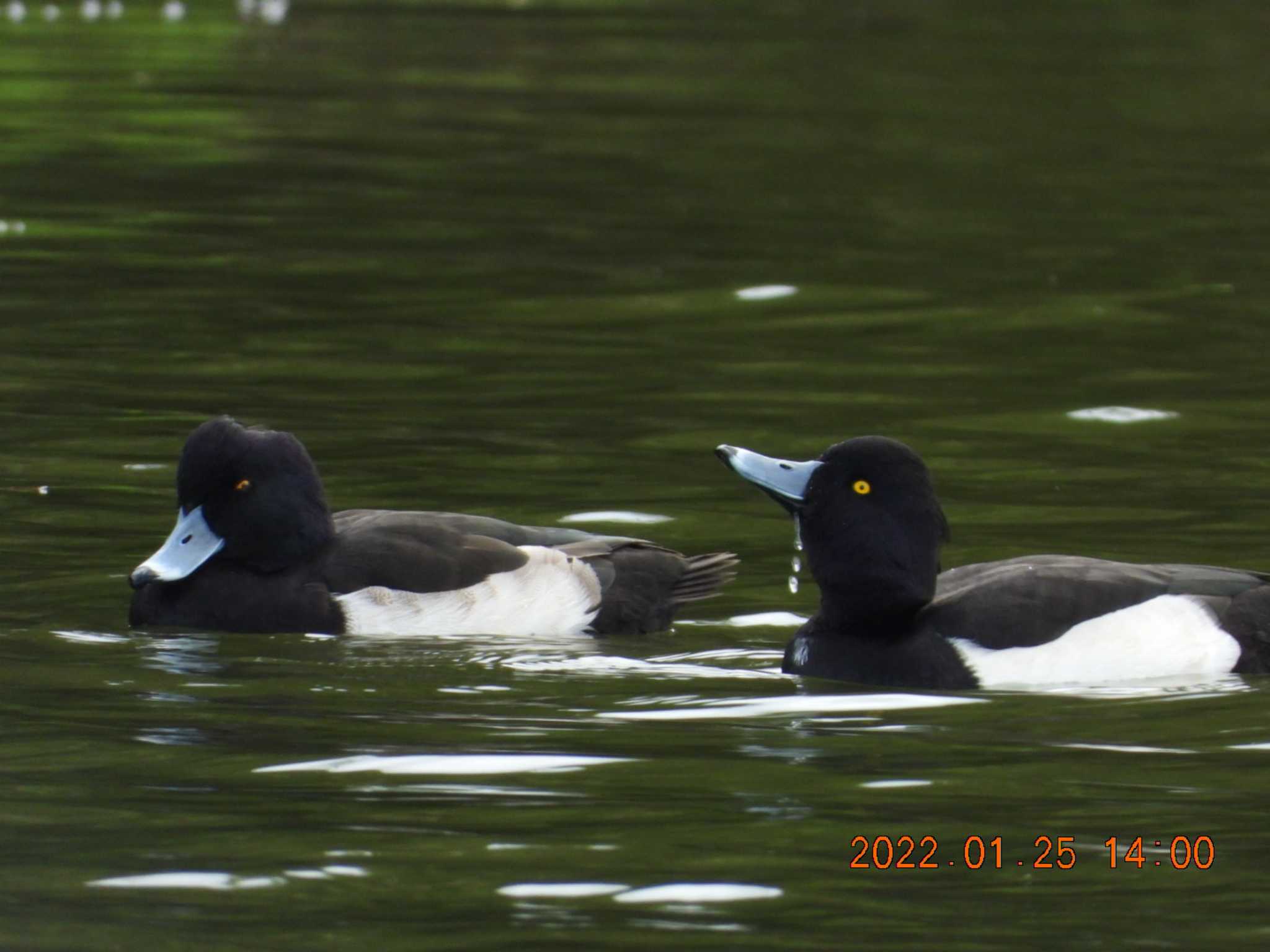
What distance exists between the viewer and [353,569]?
961cm

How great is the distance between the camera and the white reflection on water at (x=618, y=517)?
11.3 meters

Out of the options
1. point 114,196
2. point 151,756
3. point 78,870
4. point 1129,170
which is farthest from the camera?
point 1129,170

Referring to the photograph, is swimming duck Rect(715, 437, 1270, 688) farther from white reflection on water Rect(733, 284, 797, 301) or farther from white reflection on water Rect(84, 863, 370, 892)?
white reflection on water Rect(733, 284, 797, 301)

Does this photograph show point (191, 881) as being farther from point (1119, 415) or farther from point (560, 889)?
point (1119, 415)

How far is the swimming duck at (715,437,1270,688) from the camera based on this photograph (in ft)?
28.0

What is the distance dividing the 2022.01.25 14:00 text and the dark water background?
0.13ft

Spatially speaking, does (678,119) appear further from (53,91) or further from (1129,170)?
(53,91)

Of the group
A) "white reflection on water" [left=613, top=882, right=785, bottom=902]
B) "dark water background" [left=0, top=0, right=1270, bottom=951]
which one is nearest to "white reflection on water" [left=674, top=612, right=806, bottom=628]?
"dark water background" [left=0, top=0, right=1270, bottom=951]

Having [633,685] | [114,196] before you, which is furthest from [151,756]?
[114,196]

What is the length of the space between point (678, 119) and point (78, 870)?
843 inches

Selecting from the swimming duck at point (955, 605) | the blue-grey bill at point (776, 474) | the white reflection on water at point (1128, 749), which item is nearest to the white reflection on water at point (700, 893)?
the white reflection on water at point (1128, 749)

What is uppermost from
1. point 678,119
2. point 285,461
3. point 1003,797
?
point 678,119

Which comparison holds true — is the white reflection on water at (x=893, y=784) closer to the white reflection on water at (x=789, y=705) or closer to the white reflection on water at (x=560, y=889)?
the white reflection on water at (x=789, y=705)

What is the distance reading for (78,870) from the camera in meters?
6.41
